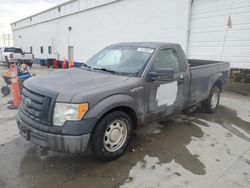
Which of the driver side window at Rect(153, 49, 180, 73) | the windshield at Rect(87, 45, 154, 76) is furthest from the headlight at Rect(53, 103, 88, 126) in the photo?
the driver side window at Rect(153, 49, 180, 73)

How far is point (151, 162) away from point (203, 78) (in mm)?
2559

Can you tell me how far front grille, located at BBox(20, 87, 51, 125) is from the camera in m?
2.56

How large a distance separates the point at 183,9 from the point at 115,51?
723 centimetres

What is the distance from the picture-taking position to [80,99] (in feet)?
8.13

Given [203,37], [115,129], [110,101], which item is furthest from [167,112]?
[203,37]

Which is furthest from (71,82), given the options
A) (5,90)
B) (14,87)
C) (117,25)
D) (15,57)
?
(15,57)

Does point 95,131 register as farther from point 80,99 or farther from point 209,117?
point 209,117

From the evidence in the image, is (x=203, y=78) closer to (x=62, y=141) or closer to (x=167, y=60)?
(x=167, y=60)

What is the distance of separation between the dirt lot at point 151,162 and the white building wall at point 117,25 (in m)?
7.06

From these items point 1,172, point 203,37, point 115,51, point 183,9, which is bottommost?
point 1,172

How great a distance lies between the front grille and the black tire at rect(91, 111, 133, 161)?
649 millimetres

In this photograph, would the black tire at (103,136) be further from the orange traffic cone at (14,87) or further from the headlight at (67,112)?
the orange traffic cone at (14,87)

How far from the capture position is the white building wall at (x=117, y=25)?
10195 mm

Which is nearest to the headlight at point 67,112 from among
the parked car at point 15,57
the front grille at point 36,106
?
the front grille at point 36,106
